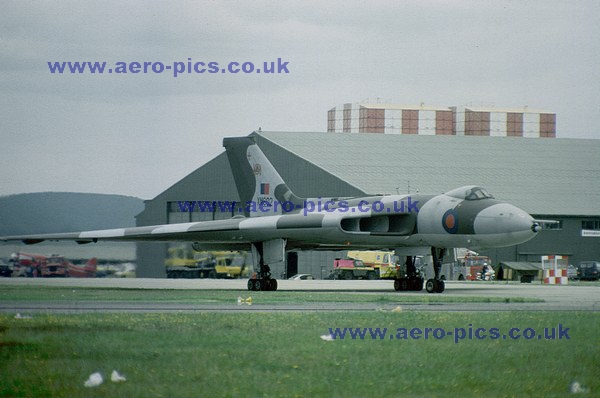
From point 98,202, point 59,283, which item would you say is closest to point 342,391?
point 98,202

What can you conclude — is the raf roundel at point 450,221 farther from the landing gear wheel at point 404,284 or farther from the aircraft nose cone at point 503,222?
the landing gear wheel at point 404,284

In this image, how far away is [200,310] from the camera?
18.5 m

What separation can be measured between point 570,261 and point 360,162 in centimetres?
1407

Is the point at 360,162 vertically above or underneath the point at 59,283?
above

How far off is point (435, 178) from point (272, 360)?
50.5 m

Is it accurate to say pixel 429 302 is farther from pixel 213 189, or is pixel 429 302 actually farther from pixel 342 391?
pixel 213 189

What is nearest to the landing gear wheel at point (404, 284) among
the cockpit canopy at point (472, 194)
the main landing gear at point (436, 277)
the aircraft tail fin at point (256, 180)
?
the main landing gear at point (436, 277)

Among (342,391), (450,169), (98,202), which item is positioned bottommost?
(342,391)

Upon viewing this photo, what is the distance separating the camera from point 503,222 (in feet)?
91.0

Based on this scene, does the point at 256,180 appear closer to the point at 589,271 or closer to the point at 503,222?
the point at 503,222

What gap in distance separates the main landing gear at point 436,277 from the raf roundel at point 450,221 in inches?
58.0

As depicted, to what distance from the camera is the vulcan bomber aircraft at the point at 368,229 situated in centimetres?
2809

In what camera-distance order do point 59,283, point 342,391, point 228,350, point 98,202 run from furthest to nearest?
1. point 59,283
2. point 98,202
3. point 228,350
4. point 342,391

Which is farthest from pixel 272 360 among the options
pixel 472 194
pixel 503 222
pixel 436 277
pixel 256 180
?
pixel 256 180
